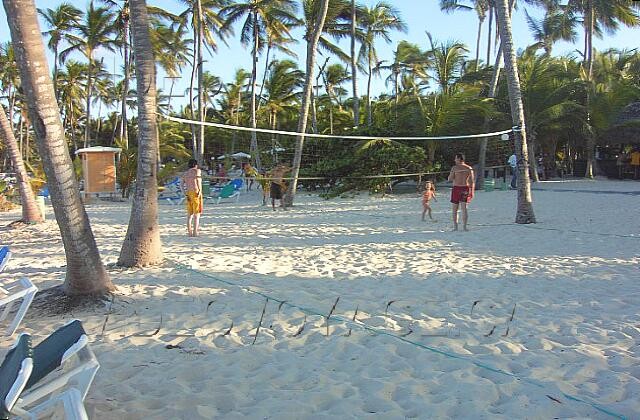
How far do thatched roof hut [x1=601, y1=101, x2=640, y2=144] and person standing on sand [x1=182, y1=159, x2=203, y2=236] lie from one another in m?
17.6

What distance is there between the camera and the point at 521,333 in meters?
3.53

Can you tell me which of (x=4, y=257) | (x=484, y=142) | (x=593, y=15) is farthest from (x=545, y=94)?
(x=4, y=257)

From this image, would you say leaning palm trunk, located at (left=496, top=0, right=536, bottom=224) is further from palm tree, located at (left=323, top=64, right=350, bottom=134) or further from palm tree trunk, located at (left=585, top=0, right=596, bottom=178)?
palm tree, located at (left=323, top=64, right=350, bottom=134)

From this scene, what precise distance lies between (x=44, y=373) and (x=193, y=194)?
20.9 feet

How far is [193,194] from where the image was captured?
830cm

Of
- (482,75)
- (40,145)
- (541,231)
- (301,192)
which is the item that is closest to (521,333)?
(40,145)

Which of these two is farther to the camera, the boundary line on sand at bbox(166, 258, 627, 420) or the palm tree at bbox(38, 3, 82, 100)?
the palm tree at bbox(38, 3, 82, 100)

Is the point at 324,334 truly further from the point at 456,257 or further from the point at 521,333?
the point at 456,257

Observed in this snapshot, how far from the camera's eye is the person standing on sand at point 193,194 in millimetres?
8258

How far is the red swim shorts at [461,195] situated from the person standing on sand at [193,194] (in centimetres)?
437

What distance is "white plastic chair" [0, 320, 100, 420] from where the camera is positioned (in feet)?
5.87

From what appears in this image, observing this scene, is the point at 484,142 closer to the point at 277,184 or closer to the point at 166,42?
the point at 277,184

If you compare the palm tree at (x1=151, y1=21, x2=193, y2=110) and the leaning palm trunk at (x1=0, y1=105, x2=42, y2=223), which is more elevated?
the palm tree at (x1=151, y1=21, x2=193, y2=110)

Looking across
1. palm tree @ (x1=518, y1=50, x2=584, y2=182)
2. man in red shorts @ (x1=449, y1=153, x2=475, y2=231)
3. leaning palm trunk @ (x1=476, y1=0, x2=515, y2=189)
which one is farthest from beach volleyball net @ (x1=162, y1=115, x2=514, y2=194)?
man in red shorts @ (x1=449, y1=153, x2=475, y2=231)
